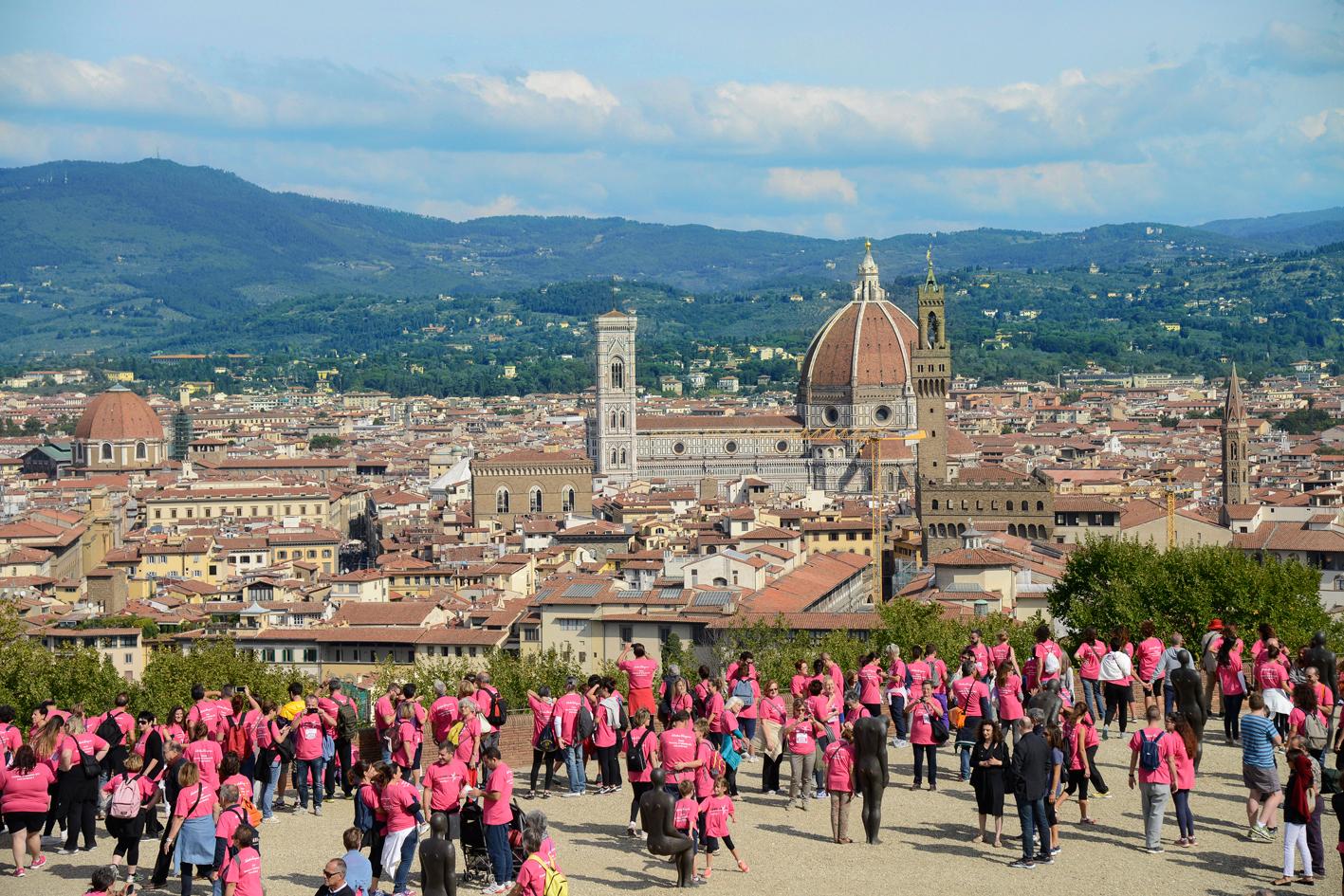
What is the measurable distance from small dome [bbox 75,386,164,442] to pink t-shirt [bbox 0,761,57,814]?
10272 centimetres

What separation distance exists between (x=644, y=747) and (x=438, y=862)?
2406 mm

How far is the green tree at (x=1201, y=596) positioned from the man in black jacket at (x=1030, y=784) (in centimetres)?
1139

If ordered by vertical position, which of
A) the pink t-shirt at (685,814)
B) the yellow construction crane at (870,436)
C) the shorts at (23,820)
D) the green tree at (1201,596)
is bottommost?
the yellow construction crane at (870,436)

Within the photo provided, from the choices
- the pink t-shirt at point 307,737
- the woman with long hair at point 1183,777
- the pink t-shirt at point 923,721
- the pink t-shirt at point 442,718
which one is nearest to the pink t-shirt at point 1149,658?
the pink t-shirt at point 923,721

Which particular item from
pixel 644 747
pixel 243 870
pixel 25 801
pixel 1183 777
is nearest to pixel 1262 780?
pixel 1183 777

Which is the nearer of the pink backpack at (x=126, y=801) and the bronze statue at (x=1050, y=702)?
the pink backpack at (x=126, y=801)

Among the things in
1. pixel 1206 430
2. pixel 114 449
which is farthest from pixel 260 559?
pixel 1206 430

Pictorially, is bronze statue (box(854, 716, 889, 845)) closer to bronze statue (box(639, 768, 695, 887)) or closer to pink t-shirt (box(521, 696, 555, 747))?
bronze statue (box(639, 768, 695, 887))

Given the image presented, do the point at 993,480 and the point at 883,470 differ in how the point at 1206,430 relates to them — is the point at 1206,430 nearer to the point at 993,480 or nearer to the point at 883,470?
the point at 883,470

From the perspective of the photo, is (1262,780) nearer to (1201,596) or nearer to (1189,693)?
(1189,693)

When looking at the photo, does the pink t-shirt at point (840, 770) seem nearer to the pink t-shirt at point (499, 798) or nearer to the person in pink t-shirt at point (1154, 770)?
the person in pink t-shirt at point (1154, 770)

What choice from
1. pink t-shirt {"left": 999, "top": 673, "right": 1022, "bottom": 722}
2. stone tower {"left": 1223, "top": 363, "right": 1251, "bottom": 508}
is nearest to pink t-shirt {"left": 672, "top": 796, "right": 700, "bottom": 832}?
pink t-shirt {"left": 999, "top": 673, "right": 1022, "bottom": 722}

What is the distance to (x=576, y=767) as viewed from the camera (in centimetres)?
1544

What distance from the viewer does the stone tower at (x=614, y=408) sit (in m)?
99.7
